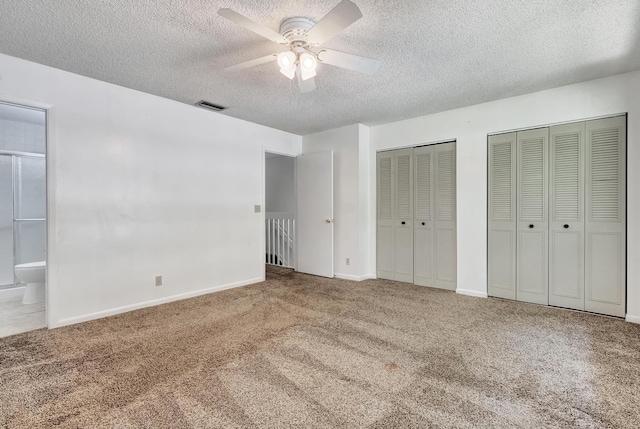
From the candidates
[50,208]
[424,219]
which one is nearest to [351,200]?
[424,219]

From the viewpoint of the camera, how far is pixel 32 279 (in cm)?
361

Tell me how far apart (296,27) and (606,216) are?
3.40m

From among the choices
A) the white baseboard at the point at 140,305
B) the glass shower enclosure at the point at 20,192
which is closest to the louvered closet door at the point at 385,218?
the white baseboard at the point at 140,305

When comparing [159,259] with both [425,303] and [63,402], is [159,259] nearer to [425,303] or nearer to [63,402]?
[63,402]

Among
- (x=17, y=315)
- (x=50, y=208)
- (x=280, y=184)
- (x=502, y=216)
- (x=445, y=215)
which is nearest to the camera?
(x=50, y=208)

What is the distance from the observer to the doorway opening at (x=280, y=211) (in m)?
6.33

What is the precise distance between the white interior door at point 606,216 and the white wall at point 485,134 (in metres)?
0.08

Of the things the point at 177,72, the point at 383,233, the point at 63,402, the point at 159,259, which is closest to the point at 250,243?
the point at 159,259

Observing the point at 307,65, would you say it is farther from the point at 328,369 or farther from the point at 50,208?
the point at 50,208

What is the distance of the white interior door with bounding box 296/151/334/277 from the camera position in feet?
16.0

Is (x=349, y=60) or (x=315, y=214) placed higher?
(x=349, y=60)

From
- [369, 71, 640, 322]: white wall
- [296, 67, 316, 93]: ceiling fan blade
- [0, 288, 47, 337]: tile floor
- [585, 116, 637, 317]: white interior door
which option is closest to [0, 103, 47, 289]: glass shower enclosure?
[0, 288, 47, 337]: tile floor

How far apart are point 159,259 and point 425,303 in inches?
121

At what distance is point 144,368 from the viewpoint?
2.13 meters
